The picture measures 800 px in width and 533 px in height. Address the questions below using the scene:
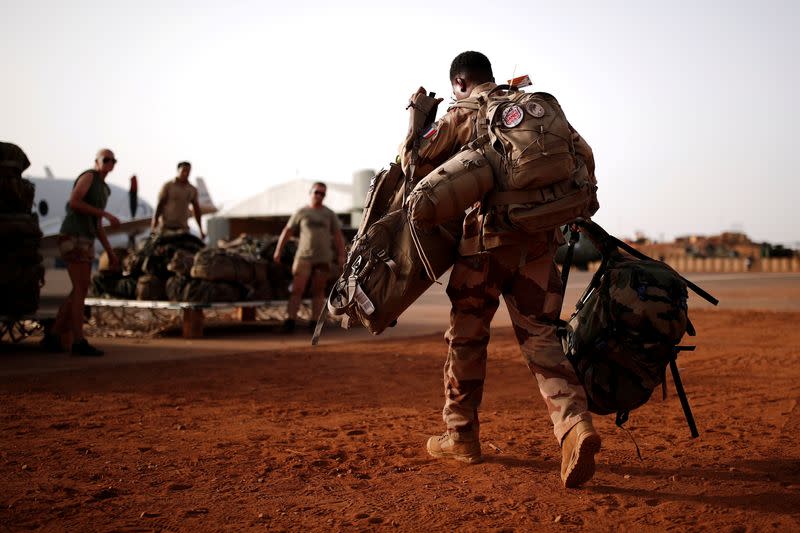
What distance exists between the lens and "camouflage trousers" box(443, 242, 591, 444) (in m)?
4.08

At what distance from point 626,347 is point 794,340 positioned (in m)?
7.85

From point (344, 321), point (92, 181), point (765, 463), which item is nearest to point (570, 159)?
point (344, 321)

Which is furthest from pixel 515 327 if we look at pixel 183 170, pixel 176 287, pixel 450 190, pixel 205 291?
pixel 183 170

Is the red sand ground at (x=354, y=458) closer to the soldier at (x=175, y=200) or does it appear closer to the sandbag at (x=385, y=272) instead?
the sandbag at (x=385, y=272)

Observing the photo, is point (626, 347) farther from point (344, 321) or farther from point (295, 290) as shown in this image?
point (295, 290)

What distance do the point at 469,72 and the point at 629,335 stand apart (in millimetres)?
1681

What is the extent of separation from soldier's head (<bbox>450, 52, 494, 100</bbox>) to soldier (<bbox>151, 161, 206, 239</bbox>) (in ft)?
28.3

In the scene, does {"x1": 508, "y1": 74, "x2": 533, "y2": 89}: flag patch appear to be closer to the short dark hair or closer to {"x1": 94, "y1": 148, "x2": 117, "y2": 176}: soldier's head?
the short dark hair

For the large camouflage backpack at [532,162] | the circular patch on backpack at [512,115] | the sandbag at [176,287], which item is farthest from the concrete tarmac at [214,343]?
the circular patch on backpack at [512,115]

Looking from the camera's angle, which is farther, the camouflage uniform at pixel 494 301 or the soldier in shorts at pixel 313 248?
the soldier in shorts at pixel 313 248

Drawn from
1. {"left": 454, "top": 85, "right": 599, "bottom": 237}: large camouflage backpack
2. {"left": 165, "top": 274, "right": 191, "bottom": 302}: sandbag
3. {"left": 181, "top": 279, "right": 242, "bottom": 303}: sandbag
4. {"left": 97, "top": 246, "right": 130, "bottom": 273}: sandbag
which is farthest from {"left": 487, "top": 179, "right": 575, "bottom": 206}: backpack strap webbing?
{"left": 97, "top": 246, "right": 130, "bottom": 273}: sandbag

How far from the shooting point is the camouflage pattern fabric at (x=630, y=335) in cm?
406

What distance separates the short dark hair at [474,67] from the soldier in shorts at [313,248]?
24.2 feet

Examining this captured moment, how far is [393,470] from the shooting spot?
14.4ft
